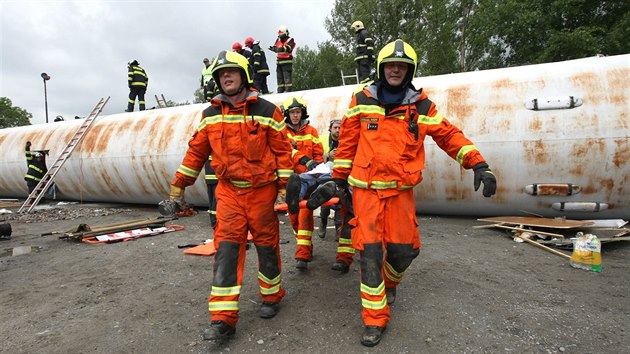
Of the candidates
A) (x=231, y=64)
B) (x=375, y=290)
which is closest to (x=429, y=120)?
(x=375, y=290)

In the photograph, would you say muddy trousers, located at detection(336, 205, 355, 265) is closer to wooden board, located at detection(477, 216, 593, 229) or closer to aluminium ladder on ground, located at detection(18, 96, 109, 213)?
wooden board, located at detection(477, 216, 593, 229)

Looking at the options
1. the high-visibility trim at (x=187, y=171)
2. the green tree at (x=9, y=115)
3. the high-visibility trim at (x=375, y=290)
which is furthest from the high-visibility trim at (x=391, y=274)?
the green tree at (x=9, y=115)

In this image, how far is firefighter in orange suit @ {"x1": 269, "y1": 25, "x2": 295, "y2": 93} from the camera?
969 centimetres

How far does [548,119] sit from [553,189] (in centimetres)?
90

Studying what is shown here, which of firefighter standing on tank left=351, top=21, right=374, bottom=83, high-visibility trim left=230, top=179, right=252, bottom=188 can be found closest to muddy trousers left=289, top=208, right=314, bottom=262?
high-visibility trim left=230, top=179, right=252, bottom=188

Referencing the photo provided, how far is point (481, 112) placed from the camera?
532cm

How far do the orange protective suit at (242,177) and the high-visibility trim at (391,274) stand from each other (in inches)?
33.4

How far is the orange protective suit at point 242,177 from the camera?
109 inches

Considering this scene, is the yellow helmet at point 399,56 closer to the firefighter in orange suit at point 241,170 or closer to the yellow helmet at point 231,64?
the firefighter in orange suit at point 241,170

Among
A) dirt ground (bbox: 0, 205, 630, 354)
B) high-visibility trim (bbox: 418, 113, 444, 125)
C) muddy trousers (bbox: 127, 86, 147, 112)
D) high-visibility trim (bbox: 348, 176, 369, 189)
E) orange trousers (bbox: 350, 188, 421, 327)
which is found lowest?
dirt ground (bbox: 0, 205, 630, 354)

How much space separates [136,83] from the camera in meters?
A: 10.3

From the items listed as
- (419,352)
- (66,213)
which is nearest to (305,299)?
(419,352)

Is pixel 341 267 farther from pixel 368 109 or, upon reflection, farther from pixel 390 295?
pixel 368 109

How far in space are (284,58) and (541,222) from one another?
23.3 ft
